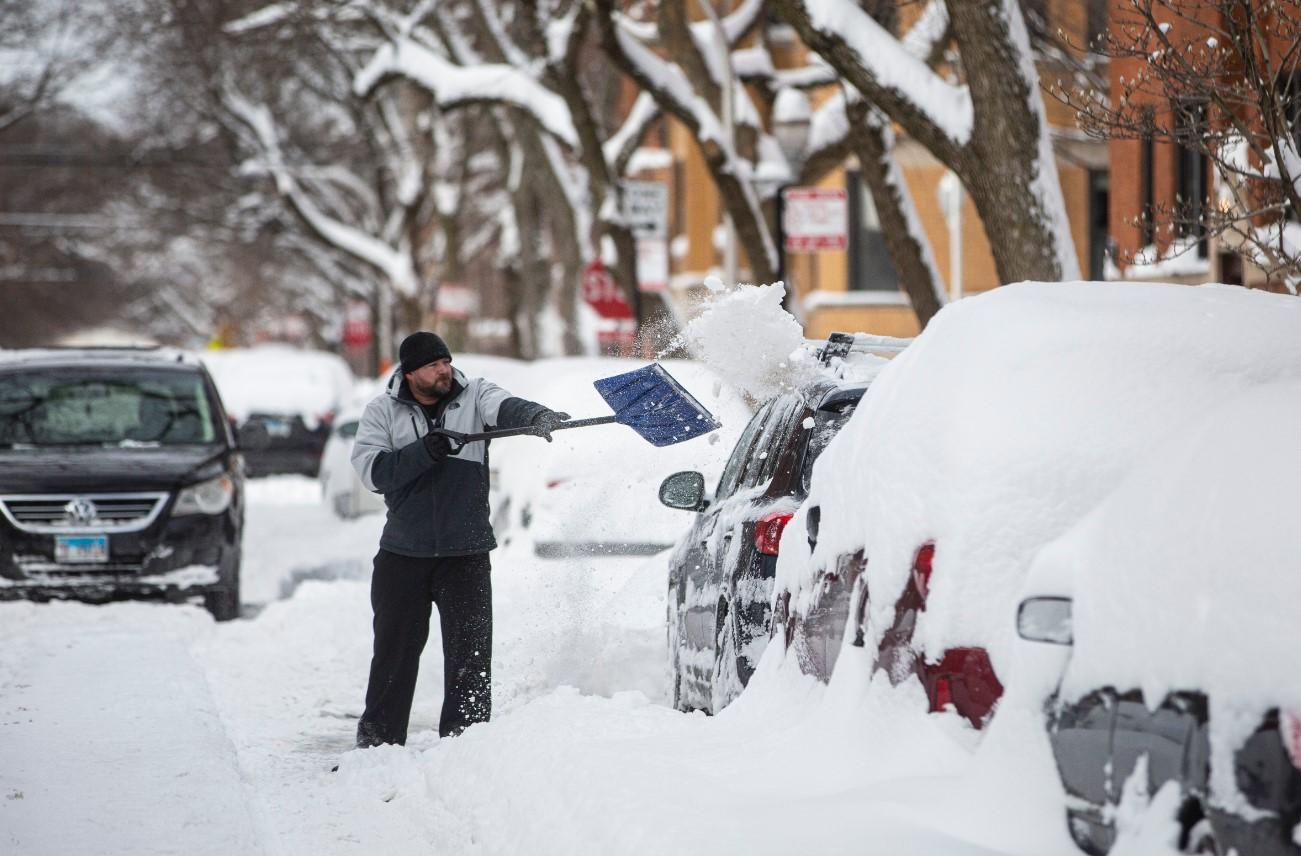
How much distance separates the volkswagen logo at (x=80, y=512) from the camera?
12.7 m

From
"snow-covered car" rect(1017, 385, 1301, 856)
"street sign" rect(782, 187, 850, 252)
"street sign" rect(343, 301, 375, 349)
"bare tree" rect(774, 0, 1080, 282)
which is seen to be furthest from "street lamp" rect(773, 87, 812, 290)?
"street sign" rect(343, 301, 375, 349)

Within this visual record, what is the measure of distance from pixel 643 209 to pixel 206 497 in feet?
39.2

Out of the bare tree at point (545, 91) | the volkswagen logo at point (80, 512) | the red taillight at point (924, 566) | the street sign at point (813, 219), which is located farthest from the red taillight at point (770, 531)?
the bare tree at point (545, 91)

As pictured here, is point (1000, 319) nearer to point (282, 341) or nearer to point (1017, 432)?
point (1017, 432)

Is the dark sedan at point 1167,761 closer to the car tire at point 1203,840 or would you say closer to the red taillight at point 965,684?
the car tire at point 1203,840

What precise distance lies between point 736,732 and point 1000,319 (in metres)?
1.51

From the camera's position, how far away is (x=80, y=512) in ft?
41.7

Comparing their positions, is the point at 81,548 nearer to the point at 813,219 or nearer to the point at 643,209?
the point at 813,219

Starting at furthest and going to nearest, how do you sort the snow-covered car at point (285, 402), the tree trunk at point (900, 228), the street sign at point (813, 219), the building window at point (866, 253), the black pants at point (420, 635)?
the building window at point (866, 253) < the snow-covered car at point (285, 402) < the street sign at point (813, 219) < the tree trunk at point (900, 228) < the black pants at point (420, 635)

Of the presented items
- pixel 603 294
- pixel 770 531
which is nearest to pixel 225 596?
pixel 770 531

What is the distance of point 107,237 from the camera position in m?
68.0

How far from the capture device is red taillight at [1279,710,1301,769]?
12.1ft

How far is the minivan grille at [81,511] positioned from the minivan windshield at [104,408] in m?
0.79

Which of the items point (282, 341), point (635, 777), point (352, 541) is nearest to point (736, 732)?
point (635, 777)
